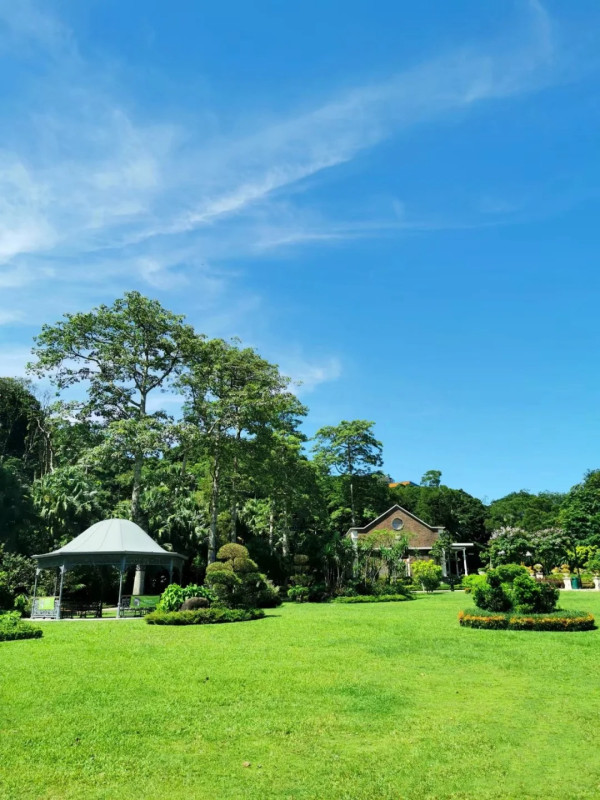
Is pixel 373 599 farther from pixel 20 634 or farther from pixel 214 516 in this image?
pixel 20 634

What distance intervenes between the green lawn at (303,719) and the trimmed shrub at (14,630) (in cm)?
272

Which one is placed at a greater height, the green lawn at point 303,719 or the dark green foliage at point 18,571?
the dark green foliage at point 18,571

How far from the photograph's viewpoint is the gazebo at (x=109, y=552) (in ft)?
78.4

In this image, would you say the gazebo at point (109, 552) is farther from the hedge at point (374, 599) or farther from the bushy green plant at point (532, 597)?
the bushy green plant at point (532, 597)

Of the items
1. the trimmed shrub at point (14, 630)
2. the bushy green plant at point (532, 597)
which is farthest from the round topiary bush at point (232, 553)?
the bushy green plant at point (532, 597)

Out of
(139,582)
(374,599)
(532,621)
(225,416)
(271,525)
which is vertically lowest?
(374,599)

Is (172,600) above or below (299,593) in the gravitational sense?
above

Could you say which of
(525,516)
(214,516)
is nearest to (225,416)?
(214,516)

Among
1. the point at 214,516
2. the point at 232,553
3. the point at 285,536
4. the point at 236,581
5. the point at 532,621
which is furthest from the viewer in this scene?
the point at 285,536

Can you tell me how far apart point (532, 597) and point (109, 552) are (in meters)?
16.5

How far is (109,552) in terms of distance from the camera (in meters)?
23.8

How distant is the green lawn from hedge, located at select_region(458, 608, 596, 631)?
6.09 ft

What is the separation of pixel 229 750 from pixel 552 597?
48.4 feet

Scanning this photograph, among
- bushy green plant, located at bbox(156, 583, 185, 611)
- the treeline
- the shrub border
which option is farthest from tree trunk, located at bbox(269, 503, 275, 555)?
the shrub border
